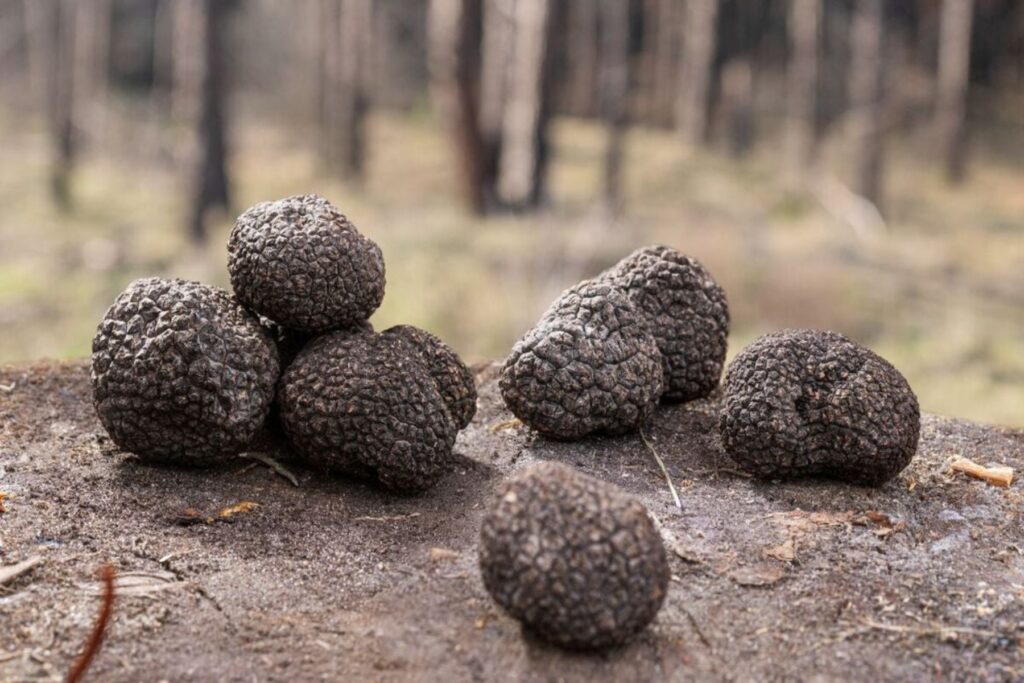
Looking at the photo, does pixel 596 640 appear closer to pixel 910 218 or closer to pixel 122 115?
pixel 910 218

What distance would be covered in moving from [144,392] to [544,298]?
16.1ft

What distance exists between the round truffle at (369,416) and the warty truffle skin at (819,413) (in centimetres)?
108

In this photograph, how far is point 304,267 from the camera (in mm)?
3787

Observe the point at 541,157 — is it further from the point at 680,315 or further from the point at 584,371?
the point at 584,371

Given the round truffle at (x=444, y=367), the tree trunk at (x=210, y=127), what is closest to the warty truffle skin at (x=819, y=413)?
the round truffle at (x=444, y=367)

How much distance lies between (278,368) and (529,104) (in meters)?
Answer: 9.41

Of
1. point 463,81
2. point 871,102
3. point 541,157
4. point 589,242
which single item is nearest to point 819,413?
point 589,242

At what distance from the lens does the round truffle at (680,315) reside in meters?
4.51

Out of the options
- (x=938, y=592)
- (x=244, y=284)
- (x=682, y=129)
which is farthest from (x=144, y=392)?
(x=682, y=129)

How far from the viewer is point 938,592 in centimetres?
317

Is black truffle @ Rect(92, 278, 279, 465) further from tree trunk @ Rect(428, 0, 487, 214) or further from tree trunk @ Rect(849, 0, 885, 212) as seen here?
tree trunk @ Rect(849, 0, 885, 212)

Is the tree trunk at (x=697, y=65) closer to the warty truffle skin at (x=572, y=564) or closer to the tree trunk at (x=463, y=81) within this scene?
the tree trunk at (x=463, y=81)

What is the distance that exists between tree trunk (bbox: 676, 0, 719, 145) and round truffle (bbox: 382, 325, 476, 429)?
56.1 feet

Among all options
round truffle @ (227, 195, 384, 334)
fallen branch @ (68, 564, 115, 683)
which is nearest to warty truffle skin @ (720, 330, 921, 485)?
round truffle @ (227, 195, 384, 334)
